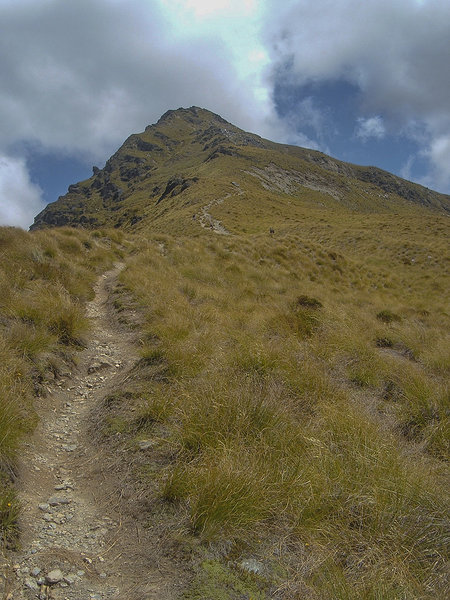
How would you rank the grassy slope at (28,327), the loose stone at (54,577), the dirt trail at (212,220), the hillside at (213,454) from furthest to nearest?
the dirt trail at (212,220), the grassy slope at (28,327), the hillside at (213,454), the loose stone at (54,577)

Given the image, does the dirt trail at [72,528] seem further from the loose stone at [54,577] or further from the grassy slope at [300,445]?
the grassy slope at [300,445]

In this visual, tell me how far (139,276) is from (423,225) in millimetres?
39140

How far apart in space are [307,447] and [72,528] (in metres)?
2.25

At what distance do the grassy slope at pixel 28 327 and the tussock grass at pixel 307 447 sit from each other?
1.32m

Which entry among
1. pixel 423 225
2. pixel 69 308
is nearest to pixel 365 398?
pixel 69 308

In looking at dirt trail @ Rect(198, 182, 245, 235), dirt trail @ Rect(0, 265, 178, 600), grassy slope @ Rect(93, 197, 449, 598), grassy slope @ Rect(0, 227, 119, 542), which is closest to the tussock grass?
grassy slope @ Rect(93, 197, 449, 598)

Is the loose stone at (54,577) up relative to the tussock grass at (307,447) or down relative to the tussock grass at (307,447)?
down

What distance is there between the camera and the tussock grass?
7.71 ft

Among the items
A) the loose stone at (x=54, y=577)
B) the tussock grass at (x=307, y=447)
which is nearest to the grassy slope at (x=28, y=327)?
the loose stone at (x=54, y=577)

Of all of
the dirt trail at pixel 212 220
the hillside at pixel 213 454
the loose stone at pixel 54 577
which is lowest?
the loose stone at pixel 54 577

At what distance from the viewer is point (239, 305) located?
31.0 feet

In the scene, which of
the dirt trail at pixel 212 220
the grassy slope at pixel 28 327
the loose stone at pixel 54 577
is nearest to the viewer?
the loose stone at pixel 54 577

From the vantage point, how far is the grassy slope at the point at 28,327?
3156mm

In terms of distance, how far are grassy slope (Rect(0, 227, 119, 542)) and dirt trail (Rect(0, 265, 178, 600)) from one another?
0.78 feet
